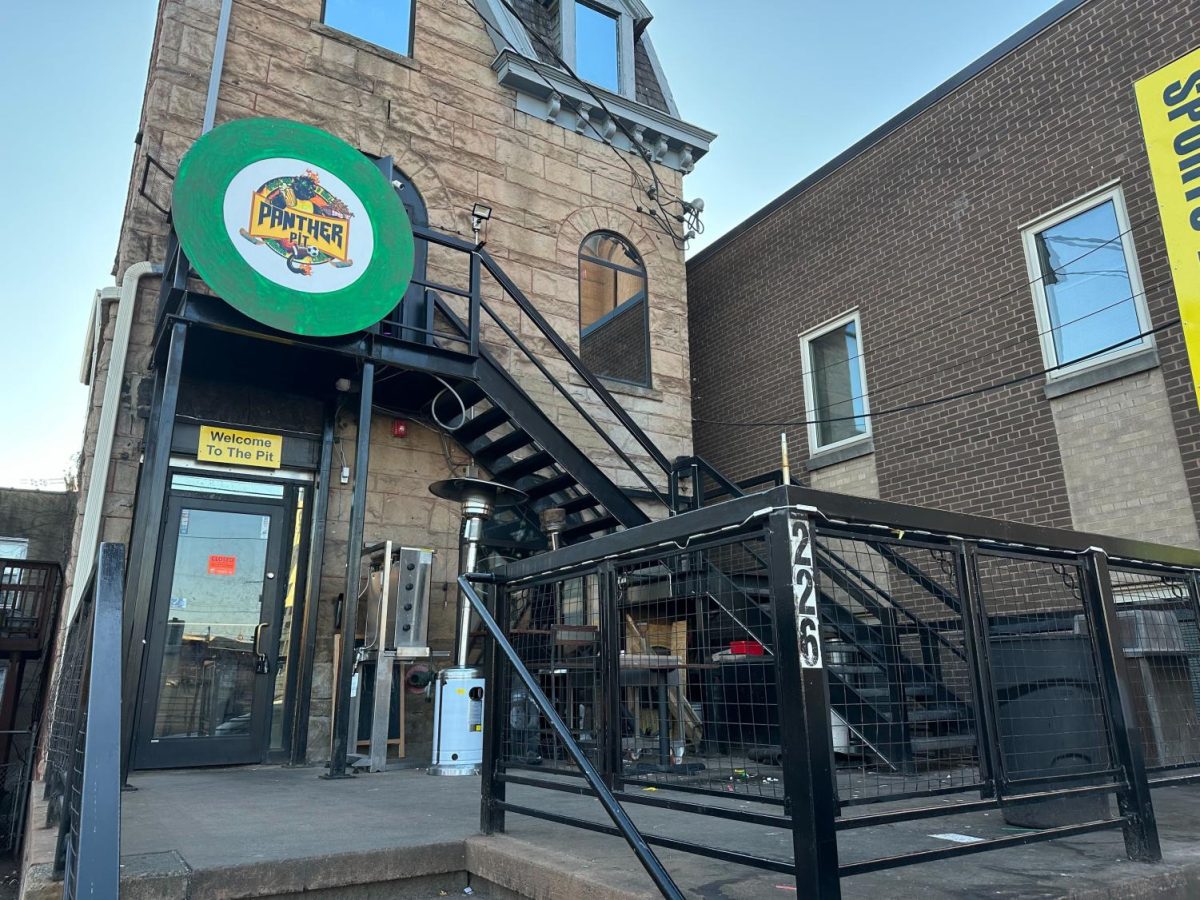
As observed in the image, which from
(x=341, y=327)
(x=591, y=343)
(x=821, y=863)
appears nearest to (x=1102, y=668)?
(x=821, y=863)

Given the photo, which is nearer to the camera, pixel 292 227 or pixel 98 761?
pixel 98 761

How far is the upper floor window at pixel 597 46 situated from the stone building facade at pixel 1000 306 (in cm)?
277

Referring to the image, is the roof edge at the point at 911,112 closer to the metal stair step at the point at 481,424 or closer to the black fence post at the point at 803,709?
the metal stair step at the point at 481,424

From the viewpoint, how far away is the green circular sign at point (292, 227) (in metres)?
5.87

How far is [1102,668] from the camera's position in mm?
3111

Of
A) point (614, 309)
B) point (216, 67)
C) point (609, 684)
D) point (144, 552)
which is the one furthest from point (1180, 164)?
point (216, 67)

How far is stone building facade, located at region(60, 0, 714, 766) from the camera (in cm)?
688

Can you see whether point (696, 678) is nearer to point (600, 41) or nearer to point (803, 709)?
point (803, 709)

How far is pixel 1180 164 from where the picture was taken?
242 inches

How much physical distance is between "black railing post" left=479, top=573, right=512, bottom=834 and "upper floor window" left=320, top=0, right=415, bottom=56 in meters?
7.30

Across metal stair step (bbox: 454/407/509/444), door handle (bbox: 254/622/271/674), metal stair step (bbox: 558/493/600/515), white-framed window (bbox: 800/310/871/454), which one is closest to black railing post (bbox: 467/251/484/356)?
metal stair step (bbox: 454/407/509/444)

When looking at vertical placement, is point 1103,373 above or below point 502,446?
above

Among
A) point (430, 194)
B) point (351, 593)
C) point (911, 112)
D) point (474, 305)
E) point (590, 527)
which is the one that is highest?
point (911, 112)

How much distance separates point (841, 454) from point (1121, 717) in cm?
705
